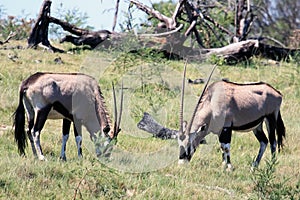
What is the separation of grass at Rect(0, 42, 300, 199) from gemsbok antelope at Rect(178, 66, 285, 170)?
0.27 m

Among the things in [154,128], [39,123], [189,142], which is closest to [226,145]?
[189,142]

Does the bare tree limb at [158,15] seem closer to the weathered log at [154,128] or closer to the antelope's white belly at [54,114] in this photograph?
the weathered log at [154,128]

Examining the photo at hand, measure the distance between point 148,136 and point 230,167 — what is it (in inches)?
81.5

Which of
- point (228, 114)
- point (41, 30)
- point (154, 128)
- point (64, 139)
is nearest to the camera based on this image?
point (64, 139)

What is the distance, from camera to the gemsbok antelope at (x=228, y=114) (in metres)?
8.74

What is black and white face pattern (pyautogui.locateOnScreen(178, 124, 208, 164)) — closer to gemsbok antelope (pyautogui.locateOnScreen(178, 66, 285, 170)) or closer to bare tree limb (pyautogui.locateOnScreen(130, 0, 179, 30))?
gemsbok antelope (pyautogui.locateOnScreen(178, 66, 285, 170))

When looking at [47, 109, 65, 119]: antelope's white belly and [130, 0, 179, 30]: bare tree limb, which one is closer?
[47, 109, 65, 119]: antelope's white belly

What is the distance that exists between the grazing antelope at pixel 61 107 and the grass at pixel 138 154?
0.88ft

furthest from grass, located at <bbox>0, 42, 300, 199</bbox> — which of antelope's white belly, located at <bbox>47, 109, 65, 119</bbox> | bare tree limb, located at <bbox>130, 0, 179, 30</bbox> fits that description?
bare tree limb, located at <bbox>130, 0, 179, 30</bbox>

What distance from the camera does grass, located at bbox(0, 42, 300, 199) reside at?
6.80 m

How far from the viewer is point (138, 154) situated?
9.04 m

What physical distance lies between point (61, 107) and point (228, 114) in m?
2.34

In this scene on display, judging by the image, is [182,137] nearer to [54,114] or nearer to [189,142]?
[189,142]

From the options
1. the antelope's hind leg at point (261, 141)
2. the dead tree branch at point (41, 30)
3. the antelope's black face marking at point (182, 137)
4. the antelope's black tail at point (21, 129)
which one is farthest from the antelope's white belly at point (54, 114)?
the dead tree branch at point (41, 30)
